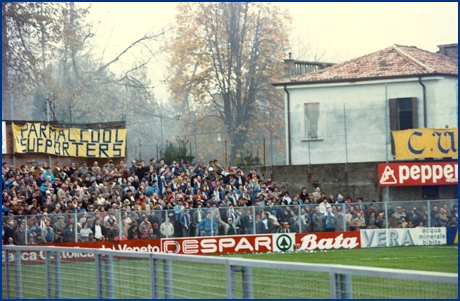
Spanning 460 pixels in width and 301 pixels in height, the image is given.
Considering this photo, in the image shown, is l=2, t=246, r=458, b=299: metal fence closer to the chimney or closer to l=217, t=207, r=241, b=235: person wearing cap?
l=217, t=207, r=241, b=235: person wearing cap

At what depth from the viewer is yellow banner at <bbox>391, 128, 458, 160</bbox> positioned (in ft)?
126

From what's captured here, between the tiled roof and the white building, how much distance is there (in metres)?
0.05

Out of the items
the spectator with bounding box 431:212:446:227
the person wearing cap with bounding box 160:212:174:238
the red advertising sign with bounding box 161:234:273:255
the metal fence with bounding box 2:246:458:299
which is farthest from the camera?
the spectator with bounding box 431:212:446:227

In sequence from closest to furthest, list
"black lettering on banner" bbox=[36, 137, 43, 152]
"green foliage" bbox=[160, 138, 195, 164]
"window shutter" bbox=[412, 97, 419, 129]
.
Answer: "black lettering on banner" bbox=[36, 137, 43, 152], "window shutter" bbox=[412, 97, 419, 129], "green foliage" bbox=[160, 138, 195, 164]

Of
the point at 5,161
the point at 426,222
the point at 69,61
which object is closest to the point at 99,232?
the point at 5,161

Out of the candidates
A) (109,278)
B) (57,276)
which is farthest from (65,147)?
(109,278)

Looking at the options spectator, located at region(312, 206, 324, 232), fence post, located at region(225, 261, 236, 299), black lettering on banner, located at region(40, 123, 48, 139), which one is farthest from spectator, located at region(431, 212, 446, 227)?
fence post, located at region(225, 261, 236, 299)

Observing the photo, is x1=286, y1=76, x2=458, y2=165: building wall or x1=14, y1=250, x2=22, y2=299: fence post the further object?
x1=286, y1=76, x2=458, y2=165: building wall

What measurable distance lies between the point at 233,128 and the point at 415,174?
24436mm

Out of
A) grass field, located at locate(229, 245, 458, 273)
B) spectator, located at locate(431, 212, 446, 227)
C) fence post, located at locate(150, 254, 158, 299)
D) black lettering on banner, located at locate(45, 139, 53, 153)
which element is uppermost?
black lettering on banner, located at locate(45, 139, 53, 153)

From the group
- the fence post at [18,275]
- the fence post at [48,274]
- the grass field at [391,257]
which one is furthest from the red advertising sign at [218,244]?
the fence post at [48,274]

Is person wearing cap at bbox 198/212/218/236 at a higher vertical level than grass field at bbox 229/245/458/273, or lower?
higher

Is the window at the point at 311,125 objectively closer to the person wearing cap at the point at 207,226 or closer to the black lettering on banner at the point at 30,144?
the person wearing cap at the point at 207,226

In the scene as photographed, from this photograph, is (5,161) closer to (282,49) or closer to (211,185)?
(211,185)
